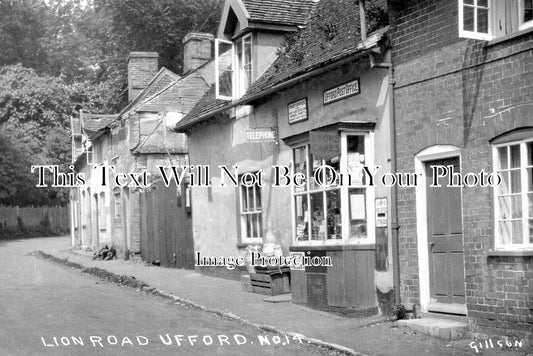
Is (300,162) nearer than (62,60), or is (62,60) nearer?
(300,162)

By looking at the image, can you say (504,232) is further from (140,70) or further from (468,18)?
(140,70)

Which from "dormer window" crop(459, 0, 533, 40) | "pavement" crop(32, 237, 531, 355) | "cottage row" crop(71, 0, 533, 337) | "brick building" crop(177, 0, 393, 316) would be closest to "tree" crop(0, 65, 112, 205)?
"brick building" crop(177, 0, 393, 316)

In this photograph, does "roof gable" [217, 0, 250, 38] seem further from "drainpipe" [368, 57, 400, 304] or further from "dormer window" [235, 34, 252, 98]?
"drainpipe" [368, 57, 400, 304]

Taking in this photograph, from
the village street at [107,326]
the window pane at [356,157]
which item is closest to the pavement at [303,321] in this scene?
the village street at [107,326]

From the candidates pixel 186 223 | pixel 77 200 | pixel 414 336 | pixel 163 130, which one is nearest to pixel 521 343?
pixel 414 336

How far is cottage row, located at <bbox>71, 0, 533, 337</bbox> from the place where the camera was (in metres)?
10.6

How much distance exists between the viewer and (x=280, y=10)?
18625 millimetres

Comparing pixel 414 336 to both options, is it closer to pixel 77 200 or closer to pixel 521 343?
pixel 521 343

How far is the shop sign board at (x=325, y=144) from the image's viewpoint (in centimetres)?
1295

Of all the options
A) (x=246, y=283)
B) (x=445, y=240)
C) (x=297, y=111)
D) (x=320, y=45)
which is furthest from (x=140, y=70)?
(x=445, y=240)

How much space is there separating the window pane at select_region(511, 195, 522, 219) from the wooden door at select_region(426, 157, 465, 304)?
1005 millimetres

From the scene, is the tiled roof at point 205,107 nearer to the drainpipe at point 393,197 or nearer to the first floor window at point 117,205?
the drainpipe at point 393,197

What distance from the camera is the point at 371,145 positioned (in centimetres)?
1323

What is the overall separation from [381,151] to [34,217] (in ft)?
133
